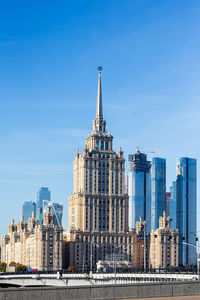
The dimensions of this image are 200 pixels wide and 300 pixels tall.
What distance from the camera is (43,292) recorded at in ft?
193

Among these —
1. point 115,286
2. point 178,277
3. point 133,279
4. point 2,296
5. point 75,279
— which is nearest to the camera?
point 2,296

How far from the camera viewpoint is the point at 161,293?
64688 mm

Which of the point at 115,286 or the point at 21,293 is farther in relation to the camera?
the point at 115,286

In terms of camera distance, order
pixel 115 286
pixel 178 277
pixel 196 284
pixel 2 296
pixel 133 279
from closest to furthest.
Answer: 1. pixel 2 296
2. pixel 115 286
3. pixel 196 284
4. pixel 133 279
5. pixel 178 277

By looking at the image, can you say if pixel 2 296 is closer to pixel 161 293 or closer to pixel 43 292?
→ pixel 43 292

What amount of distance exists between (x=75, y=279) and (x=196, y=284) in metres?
56.1

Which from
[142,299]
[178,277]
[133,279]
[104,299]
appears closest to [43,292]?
[104,299]

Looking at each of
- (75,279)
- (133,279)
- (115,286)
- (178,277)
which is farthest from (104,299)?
(178,277)

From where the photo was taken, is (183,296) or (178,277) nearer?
(183,296)

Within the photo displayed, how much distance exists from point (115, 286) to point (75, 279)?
5976 centimetres

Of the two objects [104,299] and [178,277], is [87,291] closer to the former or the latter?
[104,299]

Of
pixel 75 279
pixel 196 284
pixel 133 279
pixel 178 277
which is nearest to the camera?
A: pixel 196 284

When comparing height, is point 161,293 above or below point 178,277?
above

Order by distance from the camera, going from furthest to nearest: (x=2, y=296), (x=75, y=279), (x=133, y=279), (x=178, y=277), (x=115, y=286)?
1. (x=178, y=277)
2. (x=133, y=279)
3. (x=75, y=279)
4. (x=115, y=286)
5. (x=2, y=296)
